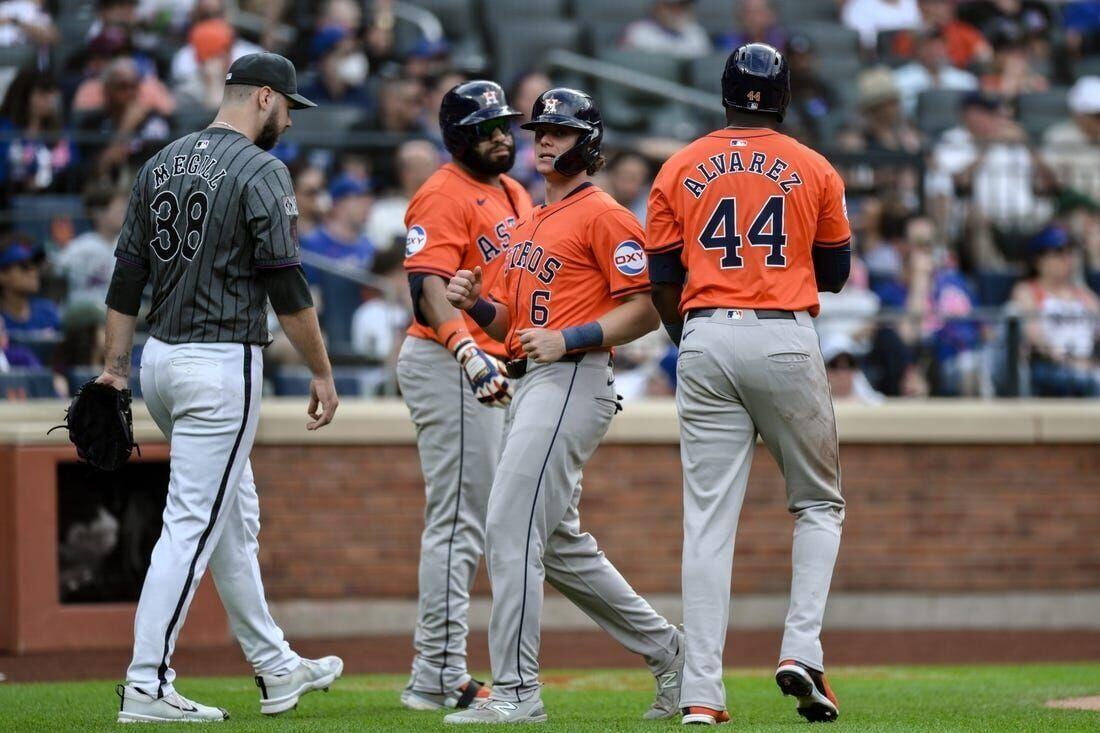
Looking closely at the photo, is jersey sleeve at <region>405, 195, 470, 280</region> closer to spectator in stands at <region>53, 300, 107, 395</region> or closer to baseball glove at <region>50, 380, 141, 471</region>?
baseball glove at <region>50, 380, 141, 471</region>

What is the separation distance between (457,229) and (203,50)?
24.5 feet

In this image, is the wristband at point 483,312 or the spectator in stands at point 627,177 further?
the spectator in stands at point 627,177

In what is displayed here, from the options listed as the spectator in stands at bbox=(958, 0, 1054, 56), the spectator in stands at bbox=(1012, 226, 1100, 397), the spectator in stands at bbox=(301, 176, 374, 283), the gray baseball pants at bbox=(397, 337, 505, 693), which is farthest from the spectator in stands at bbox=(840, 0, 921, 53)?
the gray baseball pants at bbox=(397, 337, 505, 693)

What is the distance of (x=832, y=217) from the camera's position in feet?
17.4

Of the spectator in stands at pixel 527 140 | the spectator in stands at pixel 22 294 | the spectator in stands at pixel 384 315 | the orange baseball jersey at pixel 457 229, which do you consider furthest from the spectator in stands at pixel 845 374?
the spectator in stands at pixel 22 294

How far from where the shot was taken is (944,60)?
15562 mm

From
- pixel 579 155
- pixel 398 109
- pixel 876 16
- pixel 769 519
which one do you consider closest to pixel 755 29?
pixel 876 16

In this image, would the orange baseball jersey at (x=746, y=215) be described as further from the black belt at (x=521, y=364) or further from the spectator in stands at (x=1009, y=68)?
the spectator in stands at (x=1009, y=68)

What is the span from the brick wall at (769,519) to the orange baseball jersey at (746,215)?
473cm

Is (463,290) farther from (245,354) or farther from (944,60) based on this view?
(944,60)

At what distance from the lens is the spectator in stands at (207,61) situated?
12711 millimetres

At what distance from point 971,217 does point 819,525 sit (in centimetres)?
789

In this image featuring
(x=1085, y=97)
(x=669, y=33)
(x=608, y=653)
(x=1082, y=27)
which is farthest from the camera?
(x=1082, y=27)

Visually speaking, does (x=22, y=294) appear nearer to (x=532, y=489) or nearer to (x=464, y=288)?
(x=464, y=288)
